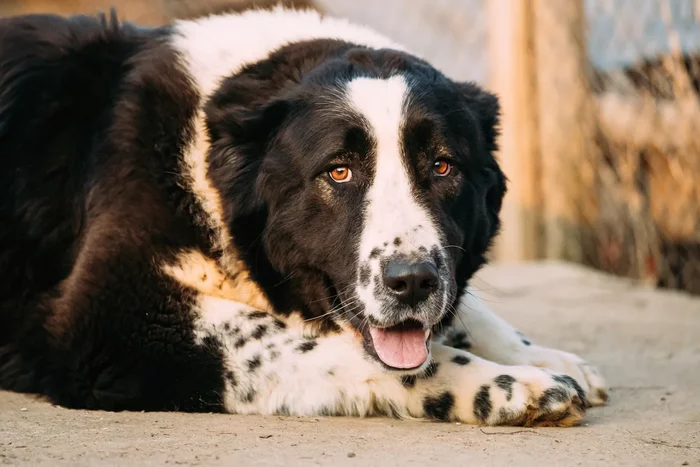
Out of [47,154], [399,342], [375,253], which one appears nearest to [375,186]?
[375,253]

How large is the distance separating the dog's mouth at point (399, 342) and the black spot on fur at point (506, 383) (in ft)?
0.79

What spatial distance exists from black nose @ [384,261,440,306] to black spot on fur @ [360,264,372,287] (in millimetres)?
92

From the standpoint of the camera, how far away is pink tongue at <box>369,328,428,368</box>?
3271mm

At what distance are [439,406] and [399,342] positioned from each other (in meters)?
0.24

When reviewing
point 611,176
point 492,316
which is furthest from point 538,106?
point 492,316

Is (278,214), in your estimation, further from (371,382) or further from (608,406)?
(608,406)

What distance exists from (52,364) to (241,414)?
675 millimetres

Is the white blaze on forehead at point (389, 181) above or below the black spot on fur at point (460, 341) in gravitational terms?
above

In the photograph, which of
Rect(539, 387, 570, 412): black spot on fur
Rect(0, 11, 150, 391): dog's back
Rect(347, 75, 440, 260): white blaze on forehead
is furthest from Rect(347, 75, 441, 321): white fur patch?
Rect(0, 11, 150, 391): dog's back

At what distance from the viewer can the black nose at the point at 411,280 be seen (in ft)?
10.2

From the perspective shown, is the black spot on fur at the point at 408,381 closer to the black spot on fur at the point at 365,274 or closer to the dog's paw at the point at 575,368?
the black spot on fur at the point at 365,274

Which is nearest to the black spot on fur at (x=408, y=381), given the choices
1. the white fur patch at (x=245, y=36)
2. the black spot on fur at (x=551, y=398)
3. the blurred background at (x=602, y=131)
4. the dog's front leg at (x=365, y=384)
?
the dog's front leg at (x=365, y=384)

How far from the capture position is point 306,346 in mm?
3422

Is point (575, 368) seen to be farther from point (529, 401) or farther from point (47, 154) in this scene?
point (47, 154)
